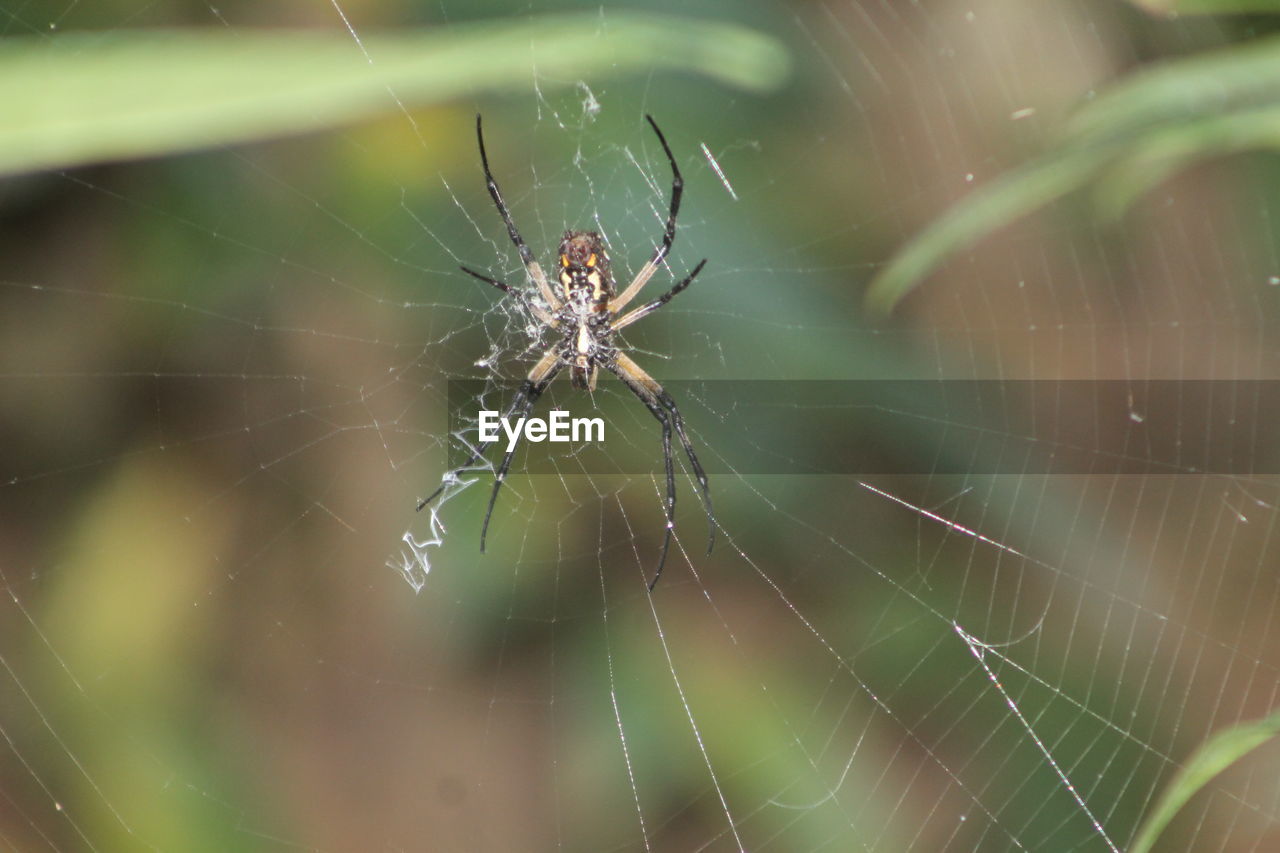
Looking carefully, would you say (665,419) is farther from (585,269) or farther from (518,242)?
(518,242)

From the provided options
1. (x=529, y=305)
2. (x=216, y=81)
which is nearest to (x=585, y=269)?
(x=529, y=305)

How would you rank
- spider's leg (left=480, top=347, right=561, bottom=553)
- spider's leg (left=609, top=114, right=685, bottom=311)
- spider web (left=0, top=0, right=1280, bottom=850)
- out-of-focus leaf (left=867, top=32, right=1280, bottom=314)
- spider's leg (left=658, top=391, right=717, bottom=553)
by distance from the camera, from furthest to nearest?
spider's leg (left=658, top=391, right=717, bottom=553) → spider's leg (left=480, top=347, right=561, bottom=553) → spider's leg (left=609, top=114, right=685, bottom=311) → spider web (left=0, top=0, right=1280, bottom=850) → out-of-focus leaf (left=867, top=32, right=1280, bottom=314)

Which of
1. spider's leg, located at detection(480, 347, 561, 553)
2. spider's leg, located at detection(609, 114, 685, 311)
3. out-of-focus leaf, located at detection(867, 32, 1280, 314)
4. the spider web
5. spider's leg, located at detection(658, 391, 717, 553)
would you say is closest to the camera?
out-of-focus leaf, located at detection(867, 32, 1280, 314)

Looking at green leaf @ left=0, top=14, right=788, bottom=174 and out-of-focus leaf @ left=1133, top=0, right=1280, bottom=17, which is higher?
out-of-focus leaf @ left=1133, top=0, right=1280, bottom=17

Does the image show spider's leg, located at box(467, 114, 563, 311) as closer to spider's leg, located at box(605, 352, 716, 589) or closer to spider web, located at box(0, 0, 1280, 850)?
spider web, located at box(0, 0, 1280, 850)

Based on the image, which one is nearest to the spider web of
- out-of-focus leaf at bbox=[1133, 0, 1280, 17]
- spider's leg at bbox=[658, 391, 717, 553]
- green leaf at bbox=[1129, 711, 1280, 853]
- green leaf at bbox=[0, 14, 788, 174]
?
spider's leg at bbox=[658, 391, 717, 553]

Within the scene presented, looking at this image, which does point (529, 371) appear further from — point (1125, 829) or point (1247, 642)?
point (1247, 642)

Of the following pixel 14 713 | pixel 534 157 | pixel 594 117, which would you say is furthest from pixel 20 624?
pixel 594 117
